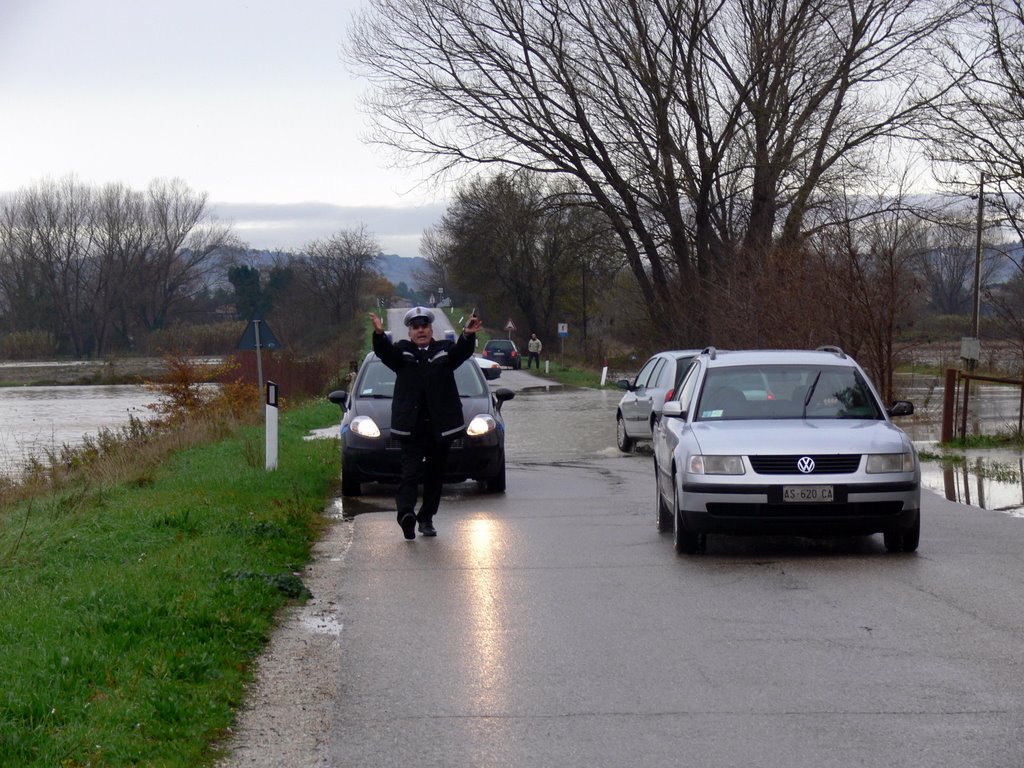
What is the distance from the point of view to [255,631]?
23.6 feet

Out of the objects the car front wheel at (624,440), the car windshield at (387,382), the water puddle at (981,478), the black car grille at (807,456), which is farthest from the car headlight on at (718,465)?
the car front wheel at (624,440)

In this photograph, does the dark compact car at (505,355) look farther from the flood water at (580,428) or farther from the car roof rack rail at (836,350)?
the car roof rack rail at (836,350)

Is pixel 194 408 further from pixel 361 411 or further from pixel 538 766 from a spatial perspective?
pixel 538 766

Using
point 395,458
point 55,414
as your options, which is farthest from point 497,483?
point 55,414

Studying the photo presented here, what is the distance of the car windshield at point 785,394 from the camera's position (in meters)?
10.7

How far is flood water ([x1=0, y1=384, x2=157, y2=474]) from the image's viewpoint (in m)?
28.8

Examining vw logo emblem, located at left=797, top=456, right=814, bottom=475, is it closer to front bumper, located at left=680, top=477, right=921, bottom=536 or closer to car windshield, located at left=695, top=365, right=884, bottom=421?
front bumper, located at left=680, top=477, right=921, bottom=536

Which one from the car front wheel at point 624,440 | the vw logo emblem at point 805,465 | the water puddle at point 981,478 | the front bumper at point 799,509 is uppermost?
the vw logo emblem at point 805,465

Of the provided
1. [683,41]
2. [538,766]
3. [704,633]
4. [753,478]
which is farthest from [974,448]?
[683,41]

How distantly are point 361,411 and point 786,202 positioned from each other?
2222 cm

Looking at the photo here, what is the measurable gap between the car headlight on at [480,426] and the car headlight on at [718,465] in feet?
16.3

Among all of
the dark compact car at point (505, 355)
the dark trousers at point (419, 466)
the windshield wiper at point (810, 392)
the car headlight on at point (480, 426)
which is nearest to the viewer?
the windshield wiper at point (810, 392)

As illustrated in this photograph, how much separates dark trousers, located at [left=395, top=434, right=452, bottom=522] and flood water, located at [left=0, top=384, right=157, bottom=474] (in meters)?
14.3

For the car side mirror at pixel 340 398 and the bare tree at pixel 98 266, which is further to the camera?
the bare tree at pixel 98 266
